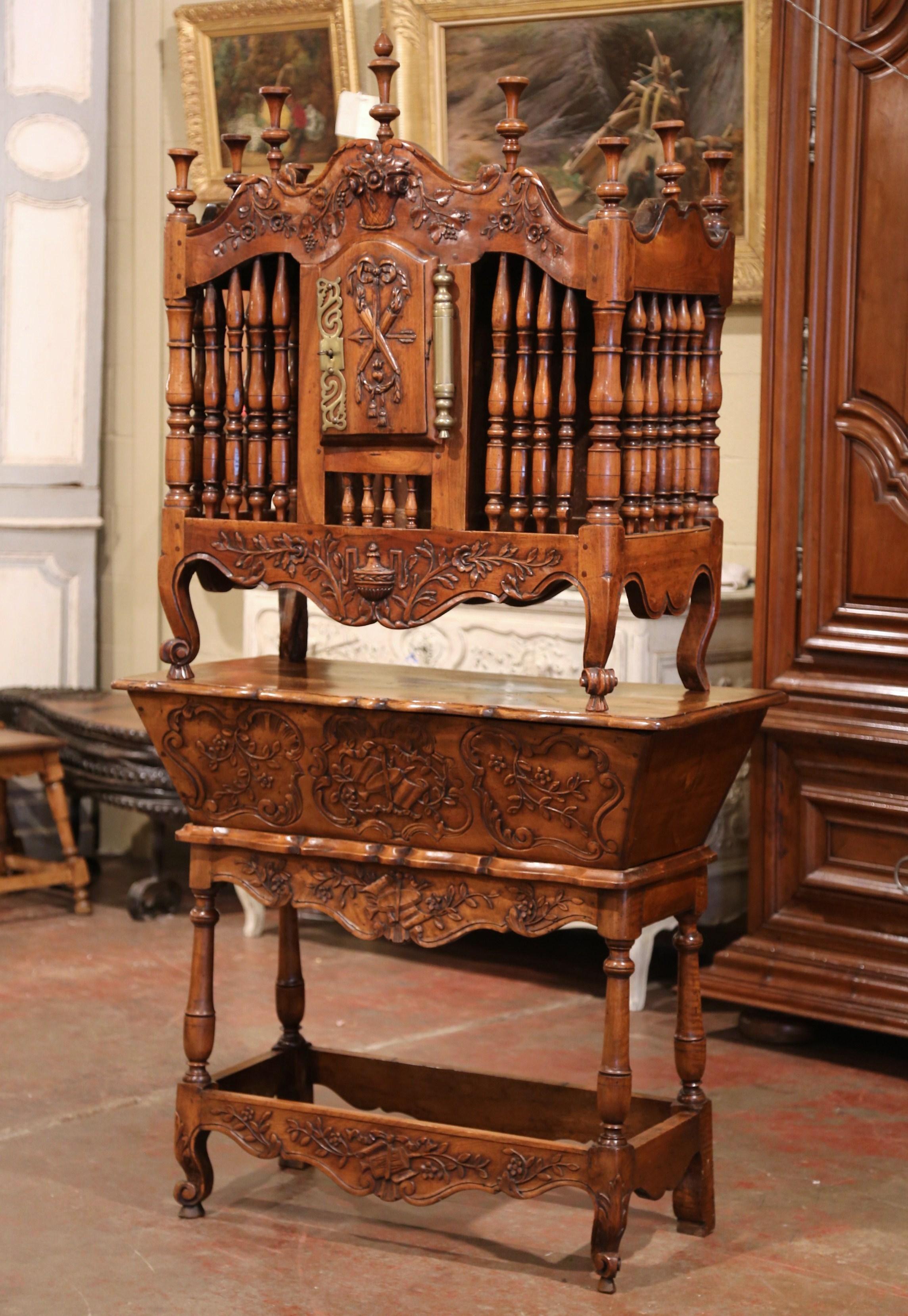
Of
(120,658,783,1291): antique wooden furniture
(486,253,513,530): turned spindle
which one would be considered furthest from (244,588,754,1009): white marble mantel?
(486,253,513,530): turned spindle

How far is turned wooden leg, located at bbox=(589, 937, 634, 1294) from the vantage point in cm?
316

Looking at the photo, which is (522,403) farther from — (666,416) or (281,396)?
(281,396)

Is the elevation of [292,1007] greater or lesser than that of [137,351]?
lesser

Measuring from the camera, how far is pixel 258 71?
6.35 meters

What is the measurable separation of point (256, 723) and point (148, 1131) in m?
1.15

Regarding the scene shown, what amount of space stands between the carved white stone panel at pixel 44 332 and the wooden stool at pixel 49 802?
1.16 meters

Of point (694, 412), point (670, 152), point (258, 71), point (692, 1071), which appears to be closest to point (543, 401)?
point (694, 412)

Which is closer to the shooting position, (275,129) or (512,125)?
(512,125)

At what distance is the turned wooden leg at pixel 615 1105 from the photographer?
A: 316 centimetres

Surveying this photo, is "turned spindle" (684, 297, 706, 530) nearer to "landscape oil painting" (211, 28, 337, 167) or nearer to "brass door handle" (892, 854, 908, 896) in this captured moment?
"brass door handle" (892, 854, 908, 896)

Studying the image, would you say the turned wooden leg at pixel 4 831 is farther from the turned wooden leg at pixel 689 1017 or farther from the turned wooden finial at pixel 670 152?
the turned wooden finial at pixel 670 152

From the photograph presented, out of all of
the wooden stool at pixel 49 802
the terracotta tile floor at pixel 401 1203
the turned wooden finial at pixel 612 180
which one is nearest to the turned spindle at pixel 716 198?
the turned wooden finial at pixel 612 180

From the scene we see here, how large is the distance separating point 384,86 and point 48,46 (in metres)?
3.82

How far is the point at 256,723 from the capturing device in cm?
338
